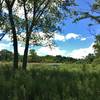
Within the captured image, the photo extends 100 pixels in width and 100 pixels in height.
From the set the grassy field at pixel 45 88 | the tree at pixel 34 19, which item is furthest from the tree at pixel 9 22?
the grassy field at pixel 45 88

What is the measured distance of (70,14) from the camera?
1139 inches

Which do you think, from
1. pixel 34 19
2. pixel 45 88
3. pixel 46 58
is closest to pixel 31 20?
pixel 34 19

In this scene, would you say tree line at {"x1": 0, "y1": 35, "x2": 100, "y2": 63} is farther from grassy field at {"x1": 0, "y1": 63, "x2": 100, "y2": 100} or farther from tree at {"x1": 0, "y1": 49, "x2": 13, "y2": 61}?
grassy field at {"x1": 0, "y1": 63, "x2": 100, "y2": 100}

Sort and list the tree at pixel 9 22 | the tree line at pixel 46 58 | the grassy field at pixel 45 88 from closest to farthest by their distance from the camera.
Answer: the grassy field at pixel 45 88 → the tree at pixel 9 22 → the tree line at pixel 46 58

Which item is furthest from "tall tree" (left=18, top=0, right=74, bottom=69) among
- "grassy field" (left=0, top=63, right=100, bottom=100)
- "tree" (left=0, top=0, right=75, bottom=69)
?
"grassy field" (left=0, top=63, right=100, bottom=100)

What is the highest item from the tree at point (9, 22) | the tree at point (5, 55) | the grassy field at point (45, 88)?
the tree at point (9, 22)

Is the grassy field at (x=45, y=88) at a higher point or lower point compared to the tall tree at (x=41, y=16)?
lower

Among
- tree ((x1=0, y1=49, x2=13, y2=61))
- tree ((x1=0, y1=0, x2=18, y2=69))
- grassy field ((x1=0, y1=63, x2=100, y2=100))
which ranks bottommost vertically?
grassy field ((x1=0, y1=63, x2=100, y2=100))

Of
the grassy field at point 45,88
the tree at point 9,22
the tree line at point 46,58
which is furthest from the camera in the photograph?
the tree line at point 46,58

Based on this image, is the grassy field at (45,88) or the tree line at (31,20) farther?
the tree line at (31,20)

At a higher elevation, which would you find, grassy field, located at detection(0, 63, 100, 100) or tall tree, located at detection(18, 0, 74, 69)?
tall tree, located at detection(18, 0, 74, 69)

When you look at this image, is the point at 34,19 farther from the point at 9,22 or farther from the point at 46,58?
the point at 46,58

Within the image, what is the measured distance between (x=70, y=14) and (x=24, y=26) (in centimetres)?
419

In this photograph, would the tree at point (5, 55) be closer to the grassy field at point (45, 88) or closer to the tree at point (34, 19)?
the tree at point (34, 19)
